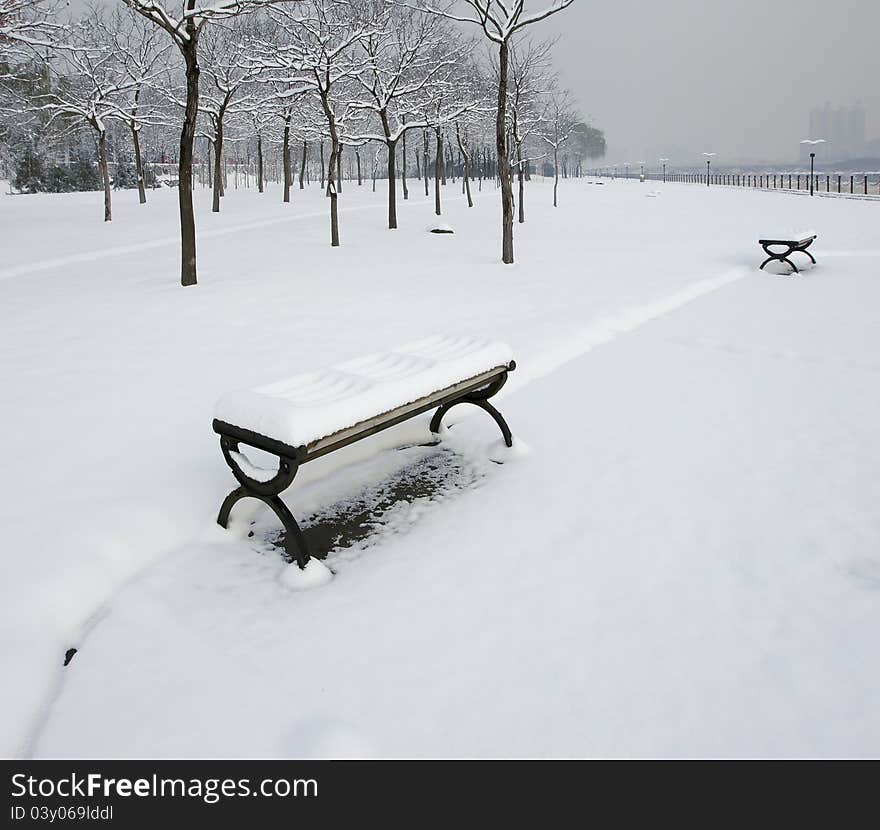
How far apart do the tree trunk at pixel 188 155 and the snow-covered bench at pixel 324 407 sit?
8.68m

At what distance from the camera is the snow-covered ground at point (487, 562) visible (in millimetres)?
2648

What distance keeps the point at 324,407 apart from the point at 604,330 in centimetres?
573

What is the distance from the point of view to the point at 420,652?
3000 mm

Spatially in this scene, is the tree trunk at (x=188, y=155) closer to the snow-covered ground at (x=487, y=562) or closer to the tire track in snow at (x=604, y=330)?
the snow-covered ground at (x=487, y=562)

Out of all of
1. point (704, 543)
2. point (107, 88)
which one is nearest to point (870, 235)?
point (704, 543)

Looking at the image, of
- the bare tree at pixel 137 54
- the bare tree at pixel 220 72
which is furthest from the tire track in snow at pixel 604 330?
the bare tree at pixel 137 54

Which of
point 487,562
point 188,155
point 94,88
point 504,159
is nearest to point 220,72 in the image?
point 94,88

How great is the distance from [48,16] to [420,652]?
563 inches

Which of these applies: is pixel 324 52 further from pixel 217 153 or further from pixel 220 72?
pixel 220 72

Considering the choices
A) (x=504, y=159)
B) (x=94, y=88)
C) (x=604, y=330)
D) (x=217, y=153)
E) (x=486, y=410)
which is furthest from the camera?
(x=217, y=153)

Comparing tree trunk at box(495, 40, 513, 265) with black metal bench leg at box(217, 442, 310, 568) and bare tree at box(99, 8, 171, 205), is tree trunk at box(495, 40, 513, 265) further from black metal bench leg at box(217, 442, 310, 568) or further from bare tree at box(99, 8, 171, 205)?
bare tree at box(99, 8, 171, 205)

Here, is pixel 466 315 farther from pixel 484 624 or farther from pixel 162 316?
pixel 484 624

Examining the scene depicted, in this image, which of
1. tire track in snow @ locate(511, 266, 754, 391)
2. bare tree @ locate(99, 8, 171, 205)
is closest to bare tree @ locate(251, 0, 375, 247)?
bare tree @ locate(99, 8, 171, 205)

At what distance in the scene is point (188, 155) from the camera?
1247 centimetres
